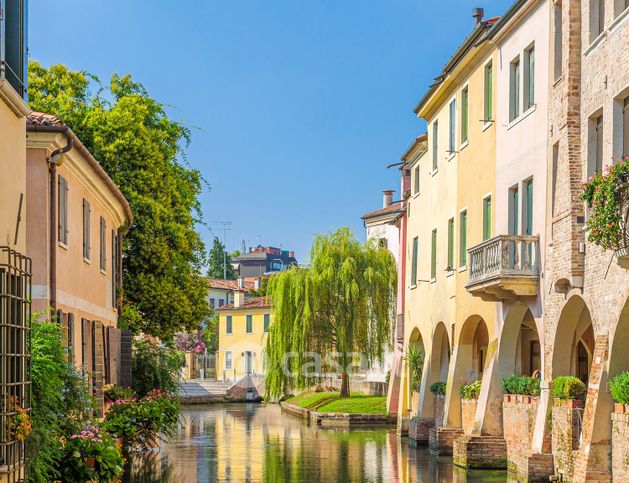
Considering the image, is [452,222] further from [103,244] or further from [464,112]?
[103,244]

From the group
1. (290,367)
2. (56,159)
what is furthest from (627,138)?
(290,367)

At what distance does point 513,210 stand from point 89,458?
1196cm

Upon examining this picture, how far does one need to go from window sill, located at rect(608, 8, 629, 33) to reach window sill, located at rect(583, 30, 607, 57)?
0.94ft

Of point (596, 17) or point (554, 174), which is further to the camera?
point (554, 174)

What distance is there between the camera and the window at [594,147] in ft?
62.9

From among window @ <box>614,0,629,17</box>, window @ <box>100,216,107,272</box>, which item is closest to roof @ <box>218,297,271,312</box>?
window @ <box>100,216,107,272</box>

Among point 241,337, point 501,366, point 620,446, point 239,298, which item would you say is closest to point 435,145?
point 501,366

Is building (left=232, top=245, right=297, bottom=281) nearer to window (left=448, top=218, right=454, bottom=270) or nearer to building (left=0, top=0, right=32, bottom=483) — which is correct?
window (left=448, top=218, right=454, bottom=270)

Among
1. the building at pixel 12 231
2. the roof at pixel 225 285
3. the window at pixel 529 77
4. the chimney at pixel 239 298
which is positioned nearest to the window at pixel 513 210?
the window at pixel 529 77

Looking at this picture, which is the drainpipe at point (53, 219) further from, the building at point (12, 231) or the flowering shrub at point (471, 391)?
the flowering shrub at point (471, 391)

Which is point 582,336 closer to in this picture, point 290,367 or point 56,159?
point 56,159

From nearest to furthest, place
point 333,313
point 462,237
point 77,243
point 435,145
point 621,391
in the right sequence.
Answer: point 621,391 → point 77,243 → point 462,237 → point 435,145 → point 333,313

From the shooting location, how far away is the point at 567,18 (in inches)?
784

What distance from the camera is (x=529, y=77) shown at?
2327 cm
